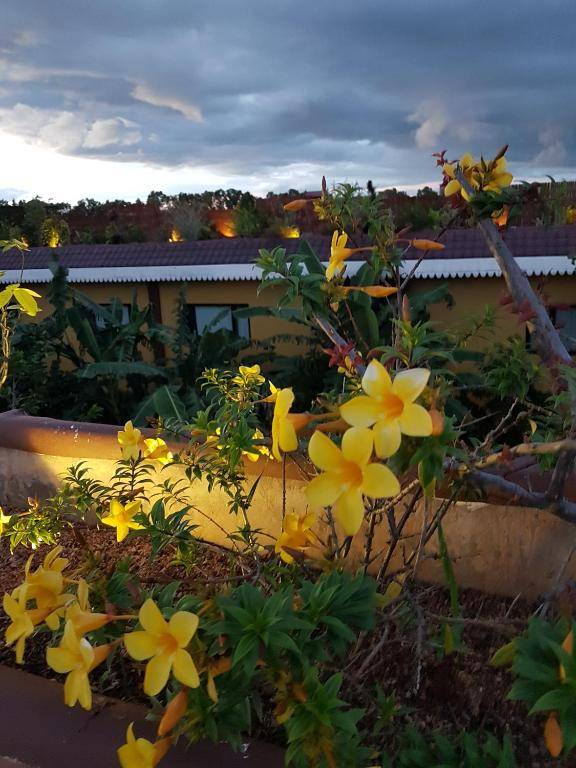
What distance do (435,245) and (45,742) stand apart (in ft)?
5.01

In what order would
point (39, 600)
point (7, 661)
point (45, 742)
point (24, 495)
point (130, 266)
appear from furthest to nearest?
point (130, 266)
point (24, 495)
point (7, 661)
point (45, 742)
point (39, 600)

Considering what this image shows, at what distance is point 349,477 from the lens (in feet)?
2.85

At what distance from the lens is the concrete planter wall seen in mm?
1993

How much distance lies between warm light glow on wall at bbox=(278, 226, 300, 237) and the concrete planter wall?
601 centimetres

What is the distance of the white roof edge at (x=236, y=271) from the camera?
5.92 m

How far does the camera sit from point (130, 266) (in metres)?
8.45

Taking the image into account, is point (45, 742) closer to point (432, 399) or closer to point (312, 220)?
point (432, 399)

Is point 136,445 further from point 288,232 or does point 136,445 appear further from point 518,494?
point 288,232

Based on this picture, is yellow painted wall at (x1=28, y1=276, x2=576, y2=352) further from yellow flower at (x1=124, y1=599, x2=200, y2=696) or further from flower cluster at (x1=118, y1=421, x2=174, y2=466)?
yellow flower at (x1=124, y1=599, x2=200, y2=696)

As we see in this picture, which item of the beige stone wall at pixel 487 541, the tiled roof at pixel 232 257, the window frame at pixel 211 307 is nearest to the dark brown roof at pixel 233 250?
the tiled roof at pixel 232 257

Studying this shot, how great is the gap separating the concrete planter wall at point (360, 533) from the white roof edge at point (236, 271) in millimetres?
2084

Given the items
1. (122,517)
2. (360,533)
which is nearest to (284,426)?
(122,517)

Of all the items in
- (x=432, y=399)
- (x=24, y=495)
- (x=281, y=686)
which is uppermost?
(x=432, y=399)

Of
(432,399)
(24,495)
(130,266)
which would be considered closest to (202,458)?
(432,399)
